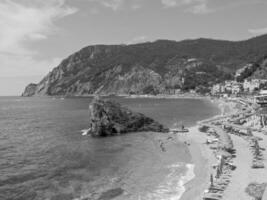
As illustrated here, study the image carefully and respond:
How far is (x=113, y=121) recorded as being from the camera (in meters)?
53.4

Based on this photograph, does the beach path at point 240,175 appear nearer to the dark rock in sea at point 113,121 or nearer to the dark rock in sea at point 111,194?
the dark rock in sea at point 111,194

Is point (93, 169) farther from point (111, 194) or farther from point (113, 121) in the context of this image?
point (113, 121)

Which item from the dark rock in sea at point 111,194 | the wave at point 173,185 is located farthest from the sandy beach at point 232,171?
the dark rock in sea at point 111,194

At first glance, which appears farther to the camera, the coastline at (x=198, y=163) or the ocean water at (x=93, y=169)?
the ocean water at (x=93, y=169)

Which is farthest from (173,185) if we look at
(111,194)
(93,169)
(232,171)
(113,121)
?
(113,121)

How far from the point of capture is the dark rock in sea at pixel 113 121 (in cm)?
5188

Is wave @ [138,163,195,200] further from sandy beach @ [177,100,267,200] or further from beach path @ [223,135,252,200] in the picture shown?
beach path @ [223,135,252,200]

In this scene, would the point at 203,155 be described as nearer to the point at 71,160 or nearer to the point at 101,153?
the point at 101,153

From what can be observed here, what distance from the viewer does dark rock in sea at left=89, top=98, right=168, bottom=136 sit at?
5188cm

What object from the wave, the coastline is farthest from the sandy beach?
the wave

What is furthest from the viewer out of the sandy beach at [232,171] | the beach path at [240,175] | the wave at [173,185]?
the wave at [173,185]

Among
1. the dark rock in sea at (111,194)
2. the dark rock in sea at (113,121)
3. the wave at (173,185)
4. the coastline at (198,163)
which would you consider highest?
the dark rock in sea at (113,121)

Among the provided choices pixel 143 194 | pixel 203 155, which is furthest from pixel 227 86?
pixel 143 194

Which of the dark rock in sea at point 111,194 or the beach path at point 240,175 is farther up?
the beach path at point 240,175
